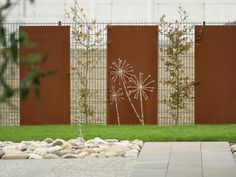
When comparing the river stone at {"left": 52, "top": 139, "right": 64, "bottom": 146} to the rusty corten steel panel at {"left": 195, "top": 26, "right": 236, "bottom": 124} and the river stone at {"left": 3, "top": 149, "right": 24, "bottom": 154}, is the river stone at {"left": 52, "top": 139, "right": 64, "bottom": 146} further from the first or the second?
the rusty corten steel panel at {"left": 195, "top": 26, "right": 236, "bottom": 124}

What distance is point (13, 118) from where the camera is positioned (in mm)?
16922

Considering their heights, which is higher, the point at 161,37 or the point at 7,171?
the point at 161,37

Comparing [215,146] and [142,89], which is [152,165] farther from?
[142,89]

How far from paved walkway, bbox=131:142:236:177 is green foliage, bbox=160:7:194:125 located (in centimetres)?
368

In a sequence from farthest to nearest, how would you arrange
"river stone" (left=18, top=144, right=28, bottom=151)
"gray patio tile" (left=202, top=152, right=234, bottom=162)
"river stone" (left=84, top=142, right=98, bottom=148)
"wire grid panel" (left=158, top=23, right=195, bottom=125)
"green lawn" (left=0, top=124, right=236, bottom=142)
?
1. "wire grid panel" (left=158, top=23, right=195, bottom=125)
2. "green lawn" (left=0, top=124, right=236, bottom=142)
3. "river stone" (left=84, top=142, right=98, bottom=148)
4. "river stone" (left=18, top=144, right=28, bottom=151)
5. "gray patio tile" (left=202, top=152, right=234, bottom=162)

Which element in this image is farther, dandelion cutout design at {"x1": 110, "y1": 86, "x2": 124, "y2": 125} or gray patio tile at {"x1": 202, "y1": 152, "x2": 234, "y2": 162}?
dandelion cutout design at {"x1": 110, "y1": 86, "x2": 124, "y2": 125}

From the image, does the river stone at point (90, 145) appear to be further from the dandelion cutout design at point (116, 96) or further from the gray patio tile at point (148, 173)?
the dandelion cutout design at point (116, 96)

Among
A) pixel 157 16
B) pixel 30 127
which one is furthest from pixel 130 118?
pixel 157 16

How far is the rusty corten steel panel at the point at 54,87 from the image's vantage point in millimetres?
16281

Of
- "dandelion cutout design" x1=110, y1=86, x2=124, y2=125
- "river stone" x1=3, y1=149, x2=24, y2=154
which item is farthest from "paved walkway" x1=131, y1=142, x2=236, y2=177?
"dandelion cutout design" x1=110, y1=86, x2=124, y2=125

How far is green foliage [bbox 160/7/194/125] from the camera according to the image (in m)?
16.3

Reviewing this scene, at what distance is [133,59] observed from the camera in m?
16.3

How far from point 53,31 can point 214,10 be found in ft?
57.8

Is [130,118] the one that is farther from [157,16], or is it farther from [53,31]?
→ [157,16]
